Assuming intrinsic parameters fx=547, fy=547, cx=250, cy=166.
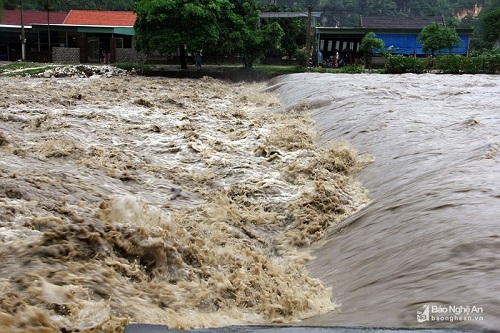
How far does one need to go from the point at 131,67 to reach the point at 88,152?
20.2 meters

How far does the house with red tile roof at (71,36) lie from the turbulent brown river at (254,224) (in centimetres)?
2260

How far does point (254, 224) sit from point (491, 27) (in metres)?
36.9

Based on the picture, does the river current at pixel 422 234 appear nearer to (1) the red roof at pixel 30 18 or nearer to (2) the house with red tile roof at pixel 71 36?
(2) the house with red tile roof at pixel 71 36

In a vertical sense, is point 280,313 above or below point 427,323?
below

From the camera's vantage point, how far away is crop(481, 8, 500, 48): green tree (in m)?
36.7

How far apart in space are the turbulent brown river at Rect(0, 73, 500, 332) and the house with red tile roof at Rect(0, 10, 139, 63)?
74.2ft

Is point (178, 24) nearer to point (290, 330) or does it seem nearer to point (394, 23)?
point (394, 23)

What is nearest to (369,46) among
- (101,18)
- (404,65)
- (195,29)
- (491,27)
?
(404,65)

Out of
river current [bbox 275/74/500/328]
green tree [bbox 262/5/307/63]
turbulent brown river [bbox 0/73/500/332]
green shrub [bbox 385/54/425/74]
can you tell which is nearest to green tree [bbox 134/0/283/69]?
green shrub [bbox 385/54/425/74]

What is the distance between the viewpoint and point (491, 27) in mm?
37438

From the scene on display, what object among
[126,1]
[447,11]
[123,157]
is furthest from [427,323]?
[447,11]

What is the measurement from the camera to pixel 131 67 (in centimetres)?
2736

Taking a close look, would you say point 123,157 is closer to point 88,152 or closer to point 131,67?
point 88,152

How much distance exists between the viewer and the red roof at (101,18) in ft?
109
